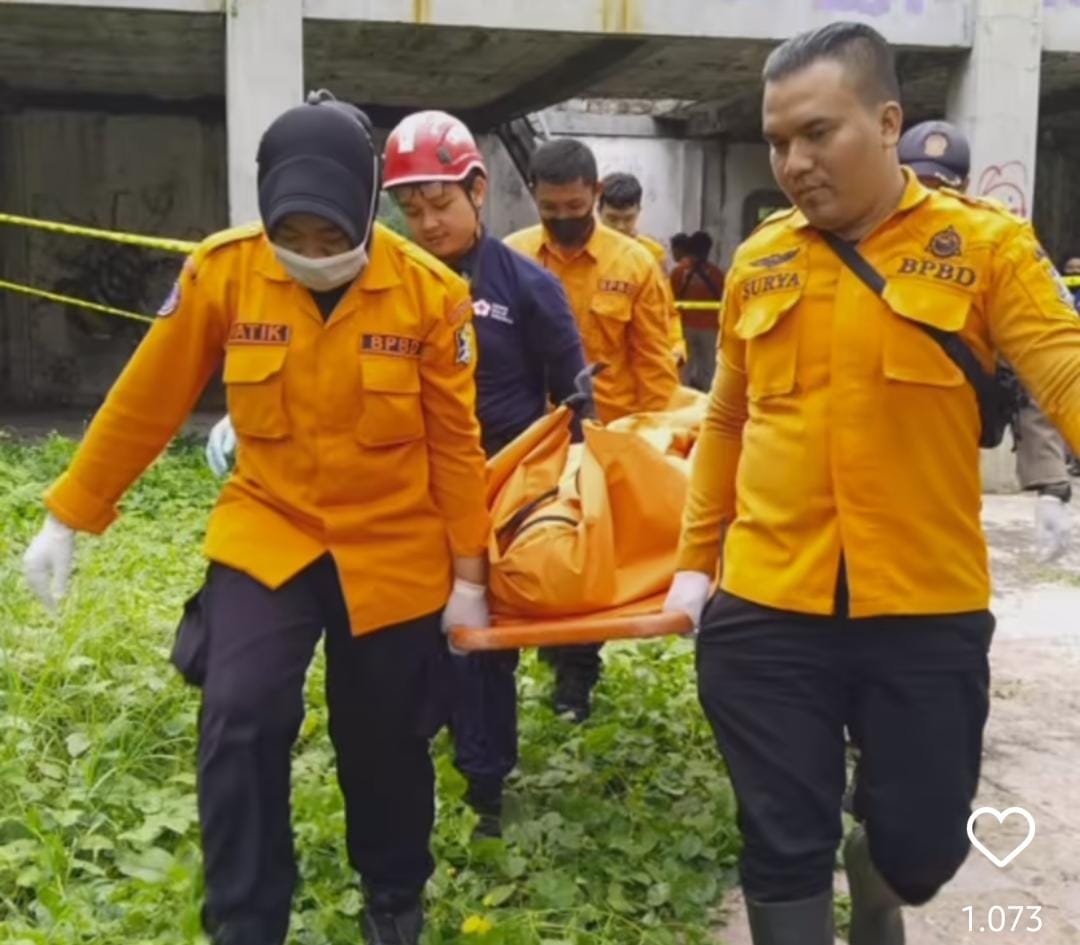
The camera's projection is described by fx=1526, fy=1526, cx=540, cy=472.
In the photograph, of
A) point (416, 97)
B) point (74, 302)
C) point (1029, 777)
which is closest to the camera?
point (1029, 777)

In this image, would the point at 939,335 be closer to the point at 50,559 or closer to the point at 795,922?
the point at 795,922

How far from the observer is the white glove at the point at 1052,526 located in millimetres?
2906

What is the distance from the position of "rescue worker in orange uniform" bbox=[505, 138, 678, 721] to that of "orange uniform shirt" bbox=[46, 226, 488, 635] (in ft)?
6.26

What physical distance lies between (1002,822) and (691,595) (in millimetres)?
1722

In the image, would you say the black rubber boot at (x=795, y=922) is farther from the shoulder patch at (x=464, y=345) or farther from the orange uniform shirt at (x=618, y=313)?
the orange uniform shirt at (x=618, y=313)

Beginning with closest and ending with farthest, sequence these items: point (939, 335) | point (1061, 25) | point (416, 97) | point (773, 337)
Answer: point (939, 335)
point (773, 337)
point (1061, 25)
point (416, 97)

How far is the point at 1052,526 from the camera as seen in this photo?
291 centimetres

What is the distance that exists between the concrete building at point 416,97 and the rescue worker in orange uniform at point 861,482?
7274 millimetres

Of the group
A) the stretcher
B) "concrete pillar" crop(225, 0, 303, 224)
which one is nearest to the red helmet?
the stretcher

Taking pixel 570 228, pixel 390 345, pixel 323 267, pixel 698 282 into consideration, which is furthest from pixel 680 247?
pixel 323 267

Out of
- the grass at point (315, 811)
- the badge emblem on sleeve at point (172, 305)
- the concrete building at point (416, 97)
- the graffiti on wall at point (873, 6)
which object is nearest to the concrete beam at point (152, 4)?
the concrete building at point (416, 97)

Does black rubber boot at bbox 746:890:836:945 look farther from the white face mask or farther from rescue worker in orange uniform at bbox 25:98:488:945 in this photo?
the white face mask

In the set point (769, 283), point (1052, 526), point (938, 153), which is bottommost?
point (1052, 526)

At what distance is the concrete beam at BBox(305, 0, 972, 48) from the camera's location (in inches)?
366
